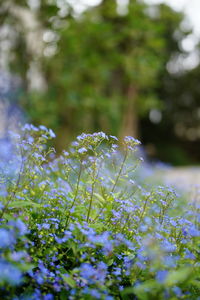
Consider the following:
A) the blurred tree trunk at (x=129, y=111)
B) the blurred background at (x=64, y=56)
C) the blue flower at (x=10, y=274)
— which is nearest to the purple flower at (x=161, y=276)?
the blue flower at (x=10, y=274)

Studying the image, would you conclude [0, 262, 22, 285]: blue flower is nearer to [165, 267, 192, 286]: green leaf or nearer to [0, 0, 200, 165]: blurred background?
[165, 267, 192, 286]: green leaf

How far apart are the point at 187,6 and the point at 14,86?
12.2m

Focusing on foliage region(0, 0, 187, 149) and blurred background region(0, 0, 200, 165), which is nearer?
blurred background region(0, 0, 200, 165)

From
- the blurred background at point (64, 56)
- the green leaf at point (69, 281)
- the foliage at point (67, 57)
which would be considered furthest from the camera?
the foliage at point (67, 57)

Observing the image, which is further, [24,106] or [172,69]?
[172,69]

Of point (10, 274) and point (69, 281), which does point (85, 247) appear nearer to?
point (69, 281)

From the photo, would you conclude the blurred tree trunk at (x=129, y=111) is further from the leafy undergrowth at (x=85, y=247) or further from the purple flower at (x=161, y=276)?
the purple flower at (x=161, y=276)

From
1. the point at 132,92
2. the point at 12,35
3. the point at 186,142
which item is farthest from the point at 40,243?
the point at 186,142

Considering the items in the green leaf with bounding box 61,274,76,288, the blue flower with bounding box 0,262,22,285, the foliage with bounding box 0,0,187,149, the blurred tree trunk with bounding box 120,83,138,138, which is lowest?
the blue flower with bounding box 0,262,22,285

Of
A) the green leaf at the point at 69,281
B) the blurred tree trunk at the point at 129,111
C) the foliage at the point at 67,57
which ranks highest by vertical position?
the blurred tree trunk at the point at 129,111

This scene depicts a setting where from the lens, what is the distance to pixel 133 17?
9203 mm

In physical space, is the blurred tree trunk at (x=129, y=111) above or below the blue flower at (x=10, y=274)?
above

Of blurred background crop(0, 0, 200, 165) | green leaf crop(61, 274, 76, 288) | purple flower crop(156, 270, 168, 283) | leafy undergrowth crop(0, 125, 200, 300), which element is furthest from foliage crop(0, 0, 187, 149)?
purple flower crop(156, 270, 168, 283)

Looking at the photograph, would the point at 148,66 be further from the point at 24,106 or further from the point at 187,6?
the point at 187,6
